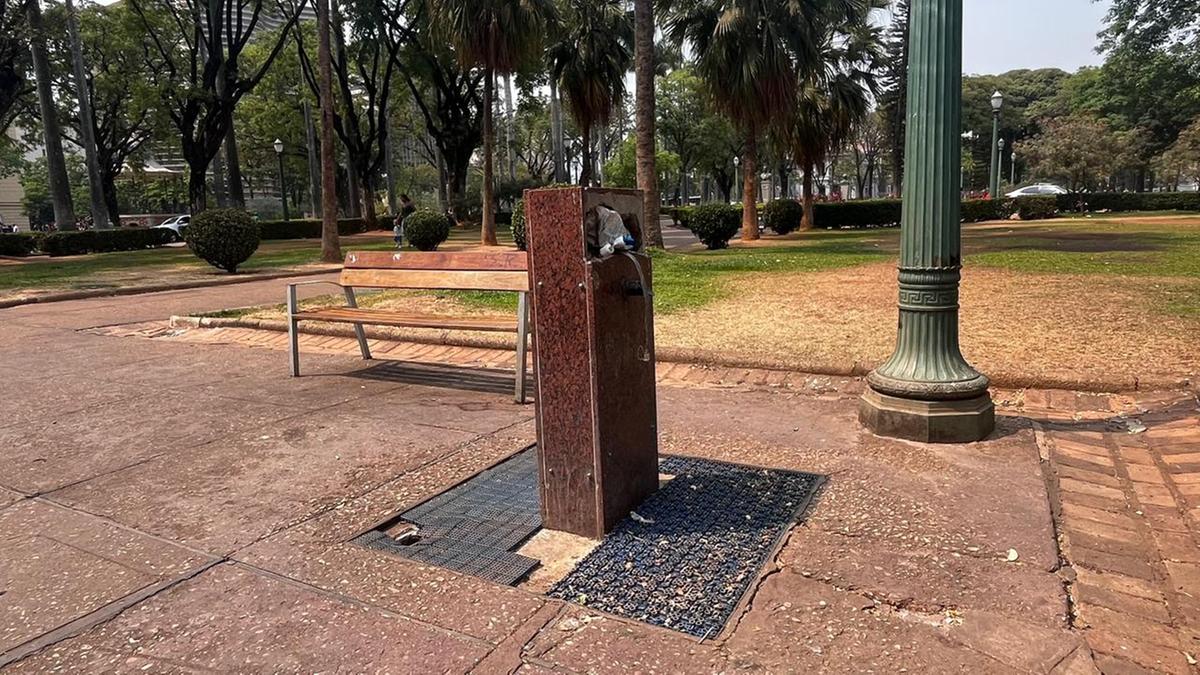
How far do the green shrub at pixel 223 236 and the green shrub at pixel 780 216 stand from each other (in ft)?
56.0

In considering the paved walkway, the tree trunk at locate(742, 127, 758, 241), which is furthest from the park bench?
the tree trunk at locate(742, 127, 758, 241)

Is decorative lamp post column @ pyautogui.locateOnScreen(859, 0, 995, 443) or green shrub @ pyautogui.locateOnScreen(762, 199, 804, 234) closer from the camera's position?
decorative lamp post column @ pyautogui.locateOnScreen(859, 0, 995, 443)

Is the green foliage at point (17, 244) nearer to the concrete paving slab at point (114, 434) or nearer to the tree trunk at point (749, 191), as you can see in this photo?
the tree trunk at point (749, 191)

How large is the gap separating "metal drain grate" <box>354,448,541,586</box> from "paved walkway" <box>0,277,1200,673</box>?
101 mm

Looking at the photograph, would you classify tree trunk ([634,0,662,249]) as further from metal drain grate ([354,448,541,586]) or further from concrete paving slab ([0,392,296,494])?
metal drain grate ([354,448,541,586])

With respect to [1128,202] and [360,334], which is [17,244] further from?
[1128,202]

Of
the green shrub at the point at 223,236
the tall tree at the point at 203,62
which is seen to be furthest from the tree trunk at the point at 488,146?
the tall tree at the point at 203,62

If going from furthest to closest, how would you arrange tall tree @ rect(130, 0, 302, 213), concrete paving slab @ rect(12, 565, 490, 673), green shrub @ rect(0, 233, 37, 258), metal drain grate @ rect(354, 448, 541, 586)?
tall tree @ rect(130, 0, 302, 213) < green shrub @ rect(0, 233, 37, 258) < metal drain grate @ rect(354, 448, 541, 586) < concrete paving slab @ rect(12, 565, 490, 673)

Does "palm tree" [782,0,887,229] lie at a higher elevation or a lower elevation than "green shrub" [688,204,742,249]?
higher

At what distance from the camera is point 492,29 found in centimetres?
1903

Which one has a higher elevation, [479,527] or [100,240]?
[100,240]

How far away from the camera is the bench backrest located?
17.3 feet

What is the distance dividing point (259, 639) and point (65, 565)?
1.06 metres

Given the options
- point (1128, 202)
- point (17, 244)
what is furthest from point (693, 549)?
point (1128, 202)
